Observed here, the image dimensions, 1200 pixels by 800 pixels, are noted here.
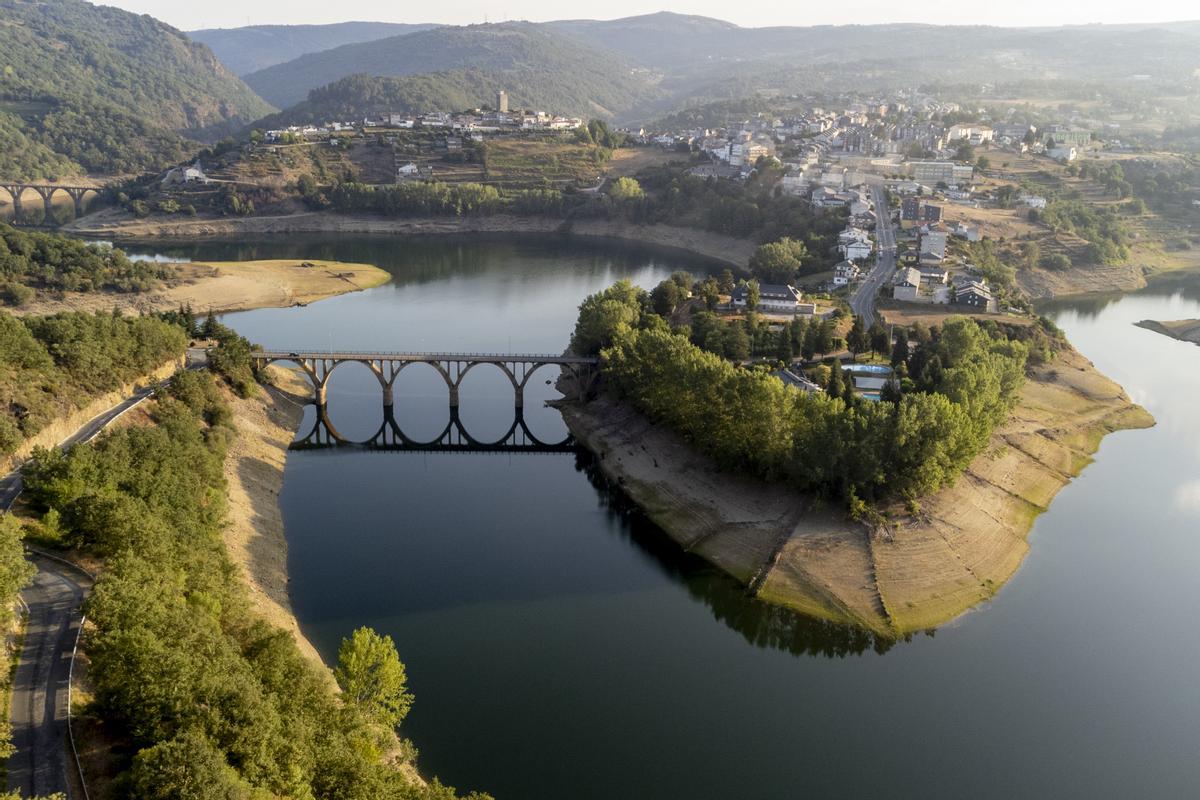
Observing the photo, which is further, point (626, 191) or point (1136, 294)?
point (626, 191)

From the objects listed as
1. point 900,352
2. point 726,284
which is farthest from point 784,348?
point 726,284

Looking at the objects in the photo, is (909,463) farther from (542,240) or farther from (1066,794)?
(542,240)

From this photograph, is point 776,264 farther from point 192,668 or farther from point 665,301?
point 192,668

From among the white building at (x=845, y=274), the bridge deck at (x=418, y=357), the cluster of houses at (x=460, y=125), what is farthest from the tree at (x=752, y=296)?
the cluster of houses at (x=460, y=125)

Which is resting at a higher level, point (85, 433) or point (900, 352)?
point (85, 433)

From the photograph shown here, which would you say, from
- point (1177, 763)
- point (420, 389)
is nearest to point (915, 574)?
point (1177, 763)
